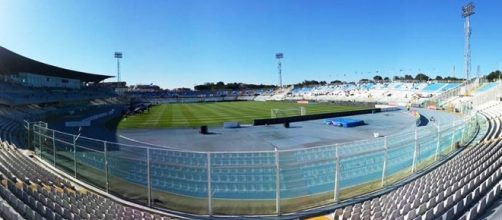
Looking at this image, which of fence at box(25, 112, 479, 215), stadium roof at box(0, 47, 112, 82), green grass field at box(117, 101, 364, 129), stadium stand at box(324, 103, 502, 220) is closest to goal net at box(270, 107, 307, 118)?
green grass field at box(117, 101, 364, 129)

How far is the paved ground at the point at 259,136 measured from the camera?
25391mm

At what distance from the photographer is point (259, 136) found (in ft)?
96.9

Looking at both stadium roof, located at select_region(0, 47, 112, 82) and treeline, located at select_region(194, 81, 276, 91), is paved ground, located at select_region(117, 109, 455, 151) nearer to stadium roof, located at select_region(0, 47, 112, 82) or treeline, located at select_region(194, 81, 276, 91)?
stadium roof, located at select_region(0, 47, 112, 82)

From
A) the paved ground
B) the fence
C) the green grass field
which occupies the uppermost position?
the fence

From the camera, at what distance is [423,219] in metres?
5.25

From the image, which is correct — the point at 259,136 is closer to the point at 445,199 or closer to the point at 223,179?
the point at 223,179

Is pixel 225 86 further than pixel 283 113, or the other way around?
pixel 225 86

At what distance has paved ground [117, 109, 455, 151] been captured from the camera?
1000 inches

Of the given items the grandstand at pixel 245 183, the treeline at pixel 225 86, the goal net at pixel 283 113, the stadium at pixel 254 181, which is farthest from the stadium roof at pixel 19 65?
the treeline at pixel 225 86

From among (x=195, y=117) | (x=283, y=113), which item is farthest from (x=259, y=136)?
(x=283, y=113)

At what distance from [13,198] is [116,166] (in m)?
3.78

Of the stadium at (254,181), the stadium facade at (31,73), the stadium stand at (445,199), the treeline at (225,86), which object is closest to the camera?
the stadium stand at (445,199)

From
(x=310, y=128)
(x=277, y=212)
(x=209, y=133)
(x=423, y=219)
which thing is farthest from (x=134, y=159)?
(x=310, y=128)

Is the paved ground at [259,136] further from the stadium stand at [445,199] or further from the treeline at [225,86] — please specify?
the treeline at [225,86]
